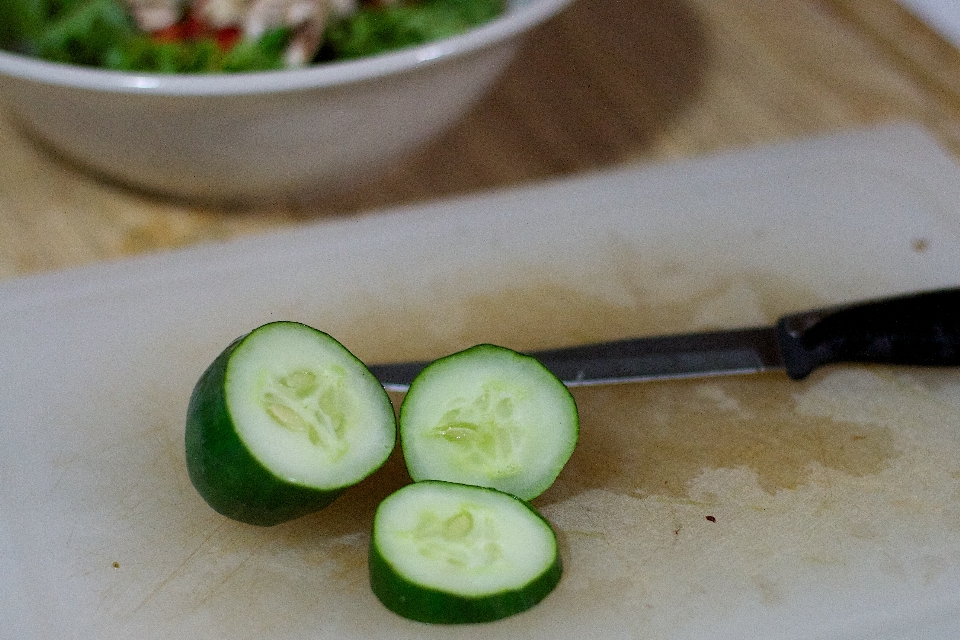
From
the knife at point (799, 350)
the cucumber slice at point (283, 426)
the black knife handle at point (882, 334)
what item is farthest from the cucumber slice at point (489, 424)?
the black knife handle at point (882, 334)

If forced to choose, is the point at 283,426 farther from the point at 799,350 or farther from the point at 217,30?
the point at 217,30

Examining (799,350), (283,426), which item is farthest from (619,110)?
(283,426)

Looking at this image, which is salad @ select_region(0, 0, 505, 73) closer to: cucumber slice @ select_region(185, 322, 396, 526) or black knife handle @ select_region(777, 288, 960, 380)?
cucumber slice @ select_region(185, 322, 396, 526)

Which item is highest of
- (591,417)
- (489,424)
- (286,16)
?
(286,16)

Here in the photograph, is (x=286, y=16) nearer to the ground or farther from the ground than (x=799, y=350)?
farther from the ground

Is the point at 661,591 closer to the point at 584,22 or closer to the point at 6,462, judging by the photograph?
the point at 6,462

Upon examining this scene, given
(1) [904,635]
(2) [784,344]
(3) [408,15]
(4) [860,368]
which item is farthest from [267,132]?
(1) [904,635]
